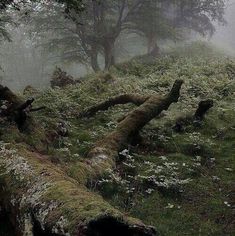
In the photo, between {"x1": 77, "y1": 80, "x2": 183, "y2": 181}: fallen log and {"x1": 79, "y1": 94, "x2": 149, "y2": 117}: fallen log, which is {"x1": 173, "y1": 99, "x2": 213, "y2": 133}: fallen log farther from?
{"x1": 79, "y1": 94, "x2": 149, "y2": 117}: fallen log

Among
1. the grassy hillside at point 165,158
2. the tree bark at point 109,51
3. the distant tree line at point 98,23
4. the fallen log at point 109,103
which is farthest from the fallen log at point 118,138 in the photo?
the distant tree line at point 98,23

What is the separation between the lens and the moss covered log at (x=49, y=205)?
14.6ft

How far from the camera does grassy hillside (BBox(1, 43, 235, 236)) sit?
773 cm

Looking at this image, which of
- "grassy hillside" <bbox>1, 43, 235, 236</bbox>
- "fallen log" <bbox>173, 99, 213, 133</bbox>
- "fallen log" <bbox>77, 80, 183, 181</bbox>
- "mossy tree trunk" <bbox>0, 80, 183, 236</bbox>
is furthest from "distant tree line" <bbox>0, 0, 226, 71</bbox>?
"mossy tree trunk" <bbox>0, 80, 183, 236</bbox>

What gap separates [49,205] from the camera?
514 centimetres

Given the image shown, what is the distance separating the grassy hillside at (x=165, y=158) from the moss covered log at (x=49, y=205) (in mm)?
1495

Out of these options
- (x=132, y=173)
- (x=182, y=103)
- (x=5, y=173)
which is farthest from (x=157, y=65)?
(x=5, y=173)

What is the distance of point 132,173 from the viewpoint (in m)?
9.23

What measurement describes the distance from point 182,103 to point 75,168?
8.59 metres

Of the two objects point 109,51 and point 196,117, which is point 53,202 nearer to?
point 196,117

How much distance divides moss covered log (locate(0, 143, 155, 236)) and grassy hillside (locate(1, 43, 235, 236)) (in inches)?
58.8

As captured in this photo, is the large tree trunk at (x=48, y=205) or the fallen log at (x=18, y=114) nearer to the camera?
the large tree trunk at (x=48, y=205)

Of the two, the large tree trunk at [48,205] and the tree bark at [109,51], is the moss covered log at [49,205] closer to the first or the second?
the large tree trunk at [48,205]

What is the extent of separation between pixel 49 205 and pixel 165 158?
5.21 meters
